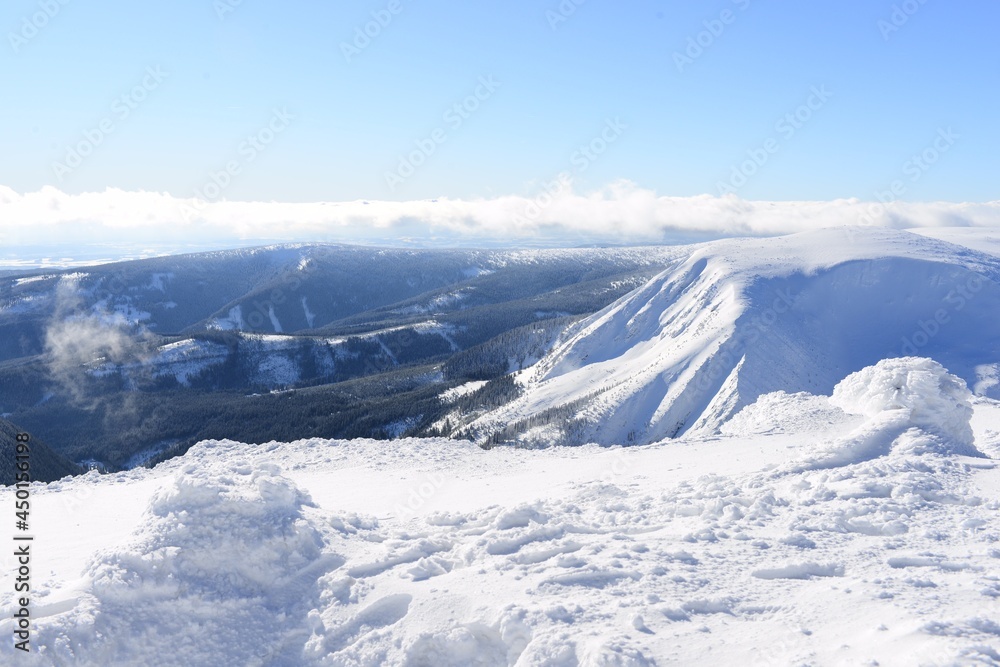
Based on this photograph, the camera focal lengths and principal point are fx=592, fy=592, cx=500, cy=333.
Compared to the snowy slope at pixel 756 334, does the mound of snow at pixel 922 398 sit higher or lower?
higher

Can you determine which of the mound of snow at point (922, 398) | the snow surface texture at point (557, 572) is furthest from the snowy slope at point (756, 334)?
the snow surface texture at point (557, 572)

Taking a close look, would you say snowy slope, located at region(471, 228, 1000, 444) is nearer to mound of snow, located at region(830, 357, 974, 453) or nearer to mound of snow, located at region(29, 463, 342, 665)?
mound of snow, located at region(830, 357, 974, 453)

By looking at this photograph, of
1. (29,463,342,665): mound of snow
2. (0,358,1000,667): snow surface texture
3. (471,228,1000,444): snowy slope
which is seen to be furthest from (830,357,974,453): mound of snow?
(471,228,1000,444): snowy slope

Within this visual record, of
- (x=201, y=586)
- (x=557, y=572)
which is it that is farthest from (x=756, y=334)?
(x=201, y=586)

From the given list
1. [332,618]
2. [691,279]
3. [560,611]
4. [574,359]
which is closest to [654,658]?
[560,611]

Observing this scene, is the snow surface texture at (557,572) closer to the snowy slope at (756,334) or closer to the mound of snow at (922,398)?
the mound of snow at (922,398)

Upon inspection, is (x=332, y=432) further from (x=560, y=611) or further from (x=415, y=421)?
(x=560, y=611)
